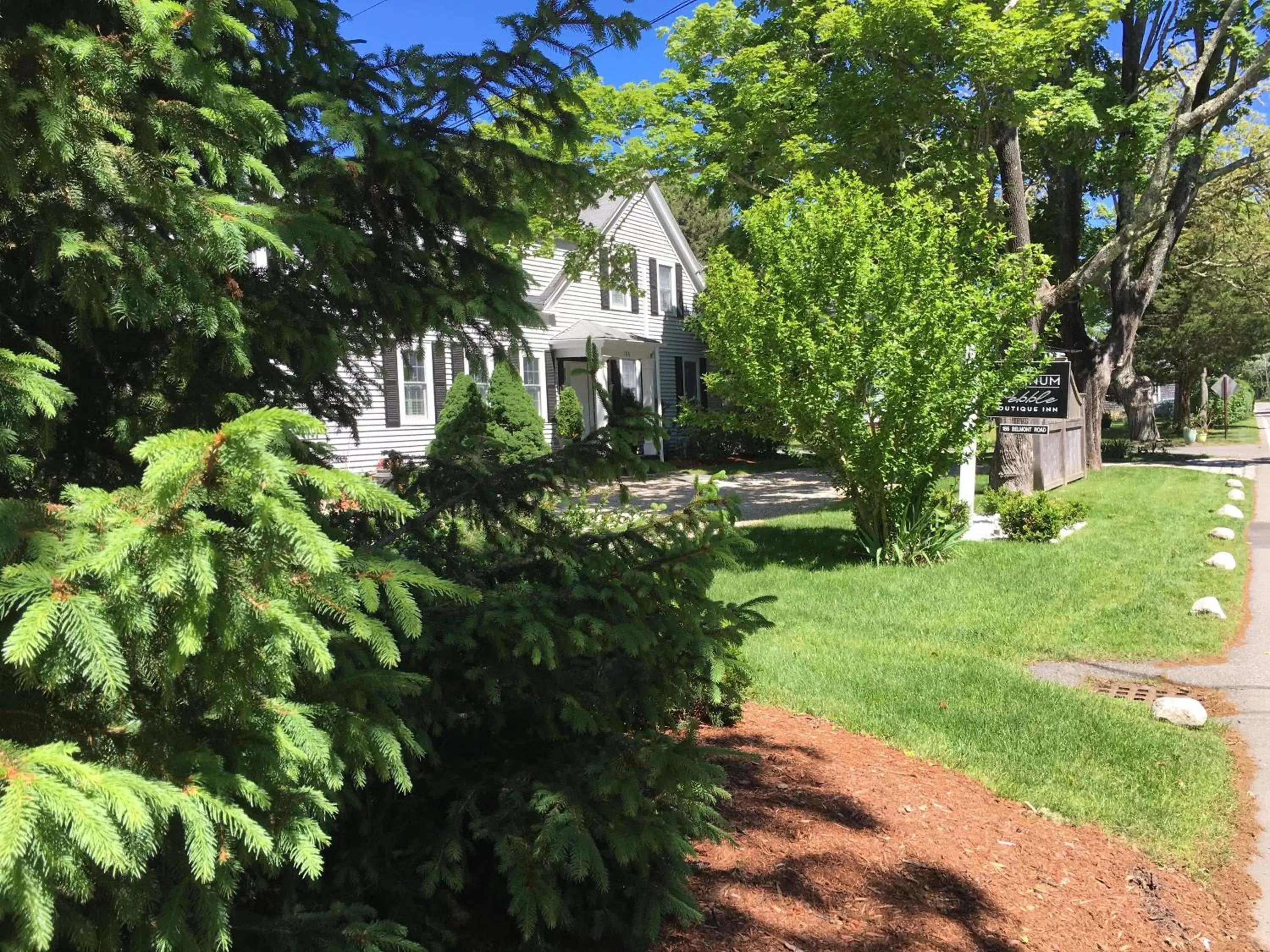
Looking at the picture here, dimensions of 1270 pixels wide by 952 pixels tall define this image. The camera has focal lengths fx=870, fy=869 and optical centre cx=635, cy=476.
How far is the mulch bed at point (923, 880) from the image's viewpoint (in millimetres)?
2953

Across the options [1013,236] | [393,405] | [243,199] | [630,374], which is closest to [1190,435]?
[630,374]

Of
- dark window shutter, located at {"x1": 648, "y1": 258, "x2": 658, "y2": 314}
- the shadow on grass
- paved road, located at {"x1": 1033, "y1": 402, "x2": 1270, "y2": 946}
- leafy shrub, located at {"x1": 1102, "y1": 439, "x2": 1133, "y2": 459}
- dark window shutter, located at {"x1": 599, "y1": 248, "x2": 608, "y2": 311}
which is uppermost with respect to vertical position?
dark window shutter, located at {"x1": 648, "y1": 258, "x2": 658, "y2": 314}

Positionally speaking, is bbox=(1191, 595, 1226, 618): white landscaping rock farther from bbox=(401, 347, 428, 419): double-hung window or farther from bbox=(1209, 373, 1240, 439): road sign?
bbox=(1209, 373, 1240, 439): road sign

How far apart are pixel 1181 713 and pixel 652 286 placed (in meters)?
20.4

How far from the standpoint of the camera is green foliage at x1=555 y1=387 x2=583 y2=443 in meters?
19.9

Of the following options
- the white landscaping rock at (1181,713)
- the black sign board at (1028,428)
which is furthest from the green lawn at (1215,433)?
the white landscaping rock at (1181,713)

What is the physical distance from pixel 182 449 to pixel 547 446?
1554cm

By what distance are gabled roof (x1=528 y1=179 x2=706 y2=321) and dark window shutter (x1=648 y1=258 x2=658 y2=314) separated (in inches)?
45.7

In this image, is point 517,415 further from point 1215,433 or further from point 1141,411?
point 1215,433

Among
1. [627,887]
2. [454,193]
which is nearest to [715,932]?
[627,887]

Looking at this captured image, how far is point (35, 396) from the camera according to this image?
1871 mm

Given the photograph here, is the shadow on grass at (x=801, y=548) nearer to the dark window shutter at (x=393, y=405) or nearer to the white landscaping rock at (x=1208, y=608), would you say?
the white landscaping rock at (x=1208, y=608)

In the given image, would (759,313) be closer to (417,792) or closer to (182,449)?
(417,792)

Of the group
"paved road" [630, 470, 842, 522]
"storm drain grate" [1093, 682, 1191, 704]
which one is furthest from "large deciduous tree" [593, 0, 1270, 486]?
"storm drain grate" [1093, 682, 1191, 704]
